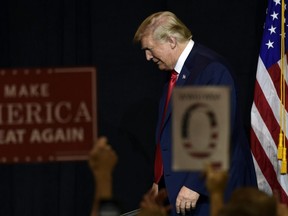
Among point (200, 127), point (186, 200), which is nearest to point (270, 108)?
point (186, 200)

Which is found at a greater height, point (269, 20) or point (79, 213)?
point (269, 20)

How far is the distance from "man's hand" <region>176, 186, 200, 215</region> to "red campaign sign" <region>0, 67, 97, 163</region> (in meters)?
1.68

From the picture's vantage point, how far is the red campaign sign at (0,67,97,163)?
1841 mm

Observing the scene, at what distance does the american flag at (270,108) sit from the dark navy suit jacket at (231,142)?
57 cm

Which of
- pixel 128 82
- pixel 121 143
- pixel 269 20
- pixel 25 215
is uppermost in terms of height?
pixel 269 20

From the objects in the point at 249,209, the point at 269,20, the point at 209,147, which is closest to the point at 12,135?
the point at 209,147

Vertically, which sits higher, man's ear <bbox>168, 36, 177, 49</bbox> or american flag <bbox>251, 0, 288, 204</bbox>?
man's ear <bbox>168, 36, 177, 49</bbox>

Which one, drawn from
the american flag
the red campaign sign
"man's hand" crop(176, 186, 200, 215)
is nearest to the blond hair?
"man's hand" crop(176, 186, 200, 215)

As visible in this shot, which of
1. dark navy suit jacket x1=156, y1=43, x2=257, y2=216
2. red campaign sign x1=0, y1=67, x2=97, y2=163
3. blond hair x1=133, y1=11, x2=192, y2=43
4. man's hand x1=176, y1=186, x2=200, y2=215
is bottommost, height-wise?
man's hand x1=176, y1=186, x2=200, y2=215

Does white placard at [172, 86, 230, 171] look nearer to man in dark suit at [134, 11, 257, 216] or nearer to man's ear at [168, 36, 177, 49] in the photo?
man in dark suit at [134, 11, 257, 216]

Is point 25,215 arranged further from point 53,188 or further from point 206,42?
point 206,42

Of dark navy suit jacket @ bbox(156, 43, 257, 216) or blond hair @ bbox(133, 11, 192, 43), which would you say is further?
blond hair @ bbox(133, 11, 192, 43)

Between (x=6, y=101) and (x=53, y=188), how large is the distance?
280 cm

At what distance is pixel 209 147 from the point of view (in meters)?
1.77
